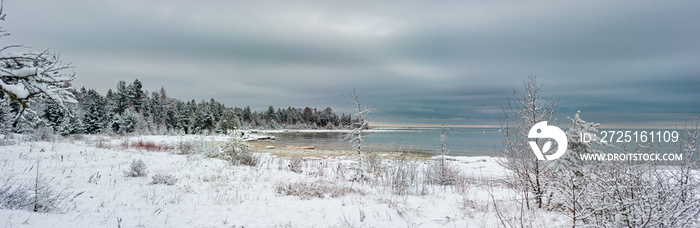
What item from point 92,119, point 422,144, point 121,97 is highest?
point 121,97

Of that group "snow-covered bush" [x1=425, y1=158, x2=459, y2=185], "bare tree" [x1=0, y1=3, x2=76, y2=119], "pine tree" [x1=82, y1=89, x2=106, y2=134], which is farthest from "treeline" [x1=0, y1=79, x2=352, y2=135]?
"bare tree" [x1=0, y1=3, x2=76, y2=119]

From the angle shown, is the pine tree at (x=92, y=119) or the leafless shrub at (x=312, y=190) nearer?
the leafless shrub at (x=312, y=190)

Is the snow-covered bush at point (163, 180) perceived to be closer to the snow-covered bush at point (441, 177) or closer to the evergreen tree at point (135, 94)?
the snow-covered bush at point (441, 177)

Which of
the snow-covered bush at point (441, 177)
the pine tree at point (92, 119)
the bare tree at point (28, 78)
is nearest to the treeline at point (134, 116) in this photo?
the pine tree at point (92, 119)

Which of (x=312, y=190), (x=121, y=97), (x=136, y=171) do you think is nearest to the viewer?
(x=312, y=190)

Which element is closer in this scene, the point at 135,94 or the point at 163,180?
the point at 163,180

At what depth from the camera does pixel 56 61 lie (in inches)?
157

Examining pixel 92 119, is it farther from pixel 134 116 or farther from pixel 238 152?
pixel 238 152

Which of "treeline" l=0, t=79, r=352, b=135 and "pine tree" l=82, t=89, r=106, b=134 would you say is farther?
"pine tree" l=82, t=89, r=106, b=134

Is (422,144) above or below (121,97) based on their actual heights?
below

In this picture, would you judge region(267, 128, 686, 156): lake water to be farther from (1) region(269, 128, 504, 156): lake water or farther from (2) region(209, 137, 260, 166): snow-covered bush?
(2) region(209, 137, 260, 166): snow-covered bush

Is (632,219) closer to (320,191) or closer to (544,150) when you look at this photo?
(544,150)

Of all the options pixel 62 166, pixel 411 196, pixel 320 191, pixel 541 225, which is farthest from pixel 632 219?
pixel 62 166

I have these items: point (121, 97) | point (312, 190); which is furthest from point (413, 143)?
point (121, 97)
